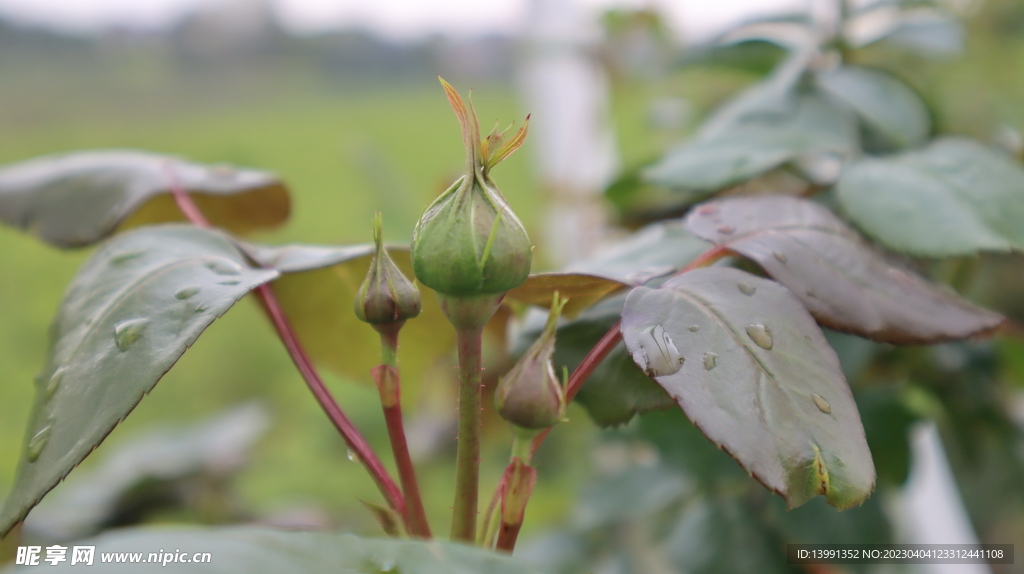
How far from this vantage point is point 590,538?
0.62 metres

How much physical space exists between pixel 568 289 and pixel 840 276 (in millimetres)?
97

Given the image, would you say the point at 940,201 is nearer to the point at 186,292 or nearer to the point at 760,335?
the point at 760,335

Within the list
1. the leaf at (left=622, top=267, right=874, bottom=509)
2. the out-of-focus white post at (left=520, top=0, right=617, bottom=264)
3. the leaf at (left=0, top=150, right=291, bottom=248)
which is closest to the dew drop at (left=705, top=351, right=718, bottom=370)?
the leaf at (left=622, top=267, right=874, bottom=509)

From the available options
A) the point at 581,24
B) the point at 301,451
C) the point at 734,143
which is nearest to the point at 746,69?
the point at 734,143

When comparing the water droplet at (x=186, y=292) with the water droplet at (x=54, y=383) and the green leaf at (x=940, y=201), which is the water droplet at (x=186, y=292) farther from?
the green leaf at (x=940, y=201)

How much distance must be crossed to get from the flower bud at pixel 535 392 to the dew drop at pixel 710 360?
45 mm

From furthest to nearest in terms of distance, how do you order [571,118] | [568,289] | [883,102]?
1. [571,118]
2. [883,102]
3. [568,289]

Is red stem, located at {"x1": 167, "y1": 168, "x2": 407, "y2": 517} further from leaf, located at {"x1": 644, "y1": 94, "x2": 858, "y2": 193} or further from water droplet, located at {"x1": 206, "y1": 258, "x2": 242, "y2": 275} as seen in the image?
leaf, located at {"x1": 644, "y1": 94, "x2": 858, "y2": 193}

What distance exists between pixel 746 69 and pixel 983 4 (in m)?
0.59

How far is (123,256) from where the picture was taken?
0.81ft

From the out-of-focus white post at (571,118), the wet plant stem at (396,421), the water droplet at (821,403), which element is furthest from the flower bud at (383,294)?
the out-of-focus white post at (571,118)

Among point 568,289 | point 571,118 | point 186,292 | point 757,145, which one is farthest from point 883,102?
point 571,118

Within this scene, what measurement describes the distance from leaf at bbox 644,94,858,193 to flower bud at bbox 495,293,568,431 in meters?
0.17

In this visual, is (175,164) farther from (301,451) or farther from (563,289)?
(301,451)
